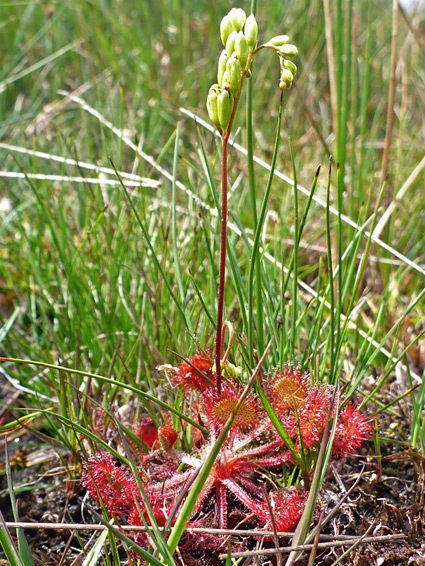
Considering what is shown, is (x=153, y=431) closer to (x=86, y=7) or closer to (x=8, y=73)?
(x=8, y=73)

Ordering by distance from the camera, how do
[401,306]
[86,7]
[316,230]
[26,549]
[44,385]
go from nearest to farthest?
[26,549], [44,385], [401,306], [316,230], [86,7]

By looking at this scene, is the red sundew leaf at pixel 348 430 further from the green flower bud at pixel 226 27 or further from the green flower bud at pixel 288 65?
the green flower bud at pixel 226 27

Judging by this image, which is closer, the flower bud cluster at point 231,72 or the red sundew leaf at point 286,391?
the flower bud cluster at point 231,72

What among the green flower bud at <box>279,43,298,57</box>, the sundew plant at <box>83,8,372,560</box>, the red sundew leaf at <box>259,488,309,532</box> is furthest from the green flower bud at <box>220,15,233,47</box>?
the red sundew leaf at <box>259,488,309,532</box>

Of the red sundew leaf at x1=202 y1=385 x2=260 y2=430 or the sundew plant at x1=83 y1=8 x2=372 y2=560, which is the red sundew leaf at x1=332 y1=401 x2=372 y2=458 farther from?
the red sundew leaf at x1=202 y1=385 x2=260 y2=430

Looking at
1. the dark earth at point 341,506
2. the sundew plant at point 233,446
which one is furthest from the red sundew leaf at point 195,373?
the dark earth at point 341,506

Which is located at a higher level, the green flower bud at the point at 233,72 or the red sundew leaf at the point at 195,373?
the green flower bud at the point at 233,72

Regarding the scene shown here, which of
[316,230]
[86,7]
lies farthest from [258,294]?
[86,7]
